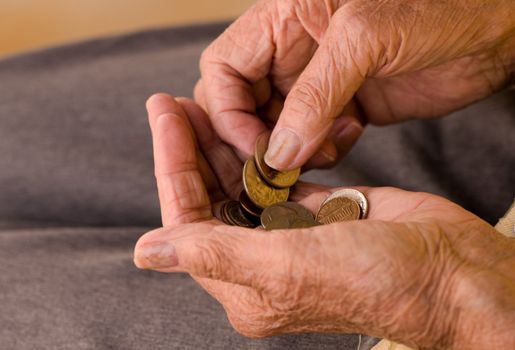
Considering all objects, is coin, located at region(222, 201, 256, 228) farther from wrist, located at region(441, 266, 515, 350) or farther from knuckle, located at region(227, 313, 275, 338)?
wrist, located at region(441, 266, 515, 350)

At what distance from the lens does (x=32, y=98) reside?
154 centimetres

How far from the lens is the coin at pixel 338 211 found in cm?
98

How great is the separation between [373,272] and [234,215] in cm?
41

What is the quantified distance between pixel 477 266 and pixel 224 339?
432mm

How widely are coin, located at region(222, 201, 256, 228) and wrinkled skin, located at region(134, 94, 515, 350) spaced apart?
0.22 meters

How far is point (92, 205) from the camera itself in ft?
4.65

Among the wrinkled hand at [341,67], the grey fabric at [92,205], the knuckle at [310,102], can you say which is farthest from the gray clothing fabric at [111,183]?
the knuckle at [310,102]

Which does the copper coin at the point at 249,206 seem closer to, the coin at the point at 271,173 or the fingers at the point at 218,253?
the coin at the point at 271,173

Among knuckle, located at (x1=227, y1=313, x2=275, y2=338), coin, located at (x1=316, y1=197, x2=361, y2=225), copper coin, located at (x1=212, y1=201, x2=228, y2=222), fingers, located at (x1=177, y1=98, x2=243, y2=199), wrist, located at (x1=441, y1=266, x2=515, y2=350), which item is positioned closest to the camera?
wrist, located at (x1=441, y1=266, x2=515, y2=350)

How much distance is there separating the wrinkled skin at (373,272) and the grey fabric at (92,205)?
0.18 meters

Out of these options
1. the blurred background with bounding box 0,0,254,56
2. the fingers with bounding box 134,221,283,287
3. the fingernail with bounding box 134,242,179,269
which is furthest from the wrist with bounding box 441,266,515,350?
the blurred background with bounding box 0,0,254,56

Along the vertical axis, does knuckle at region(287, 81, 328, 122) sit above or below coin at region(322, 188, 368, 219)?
above

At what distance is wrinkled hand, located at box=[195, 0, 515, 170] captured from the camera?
100 cm

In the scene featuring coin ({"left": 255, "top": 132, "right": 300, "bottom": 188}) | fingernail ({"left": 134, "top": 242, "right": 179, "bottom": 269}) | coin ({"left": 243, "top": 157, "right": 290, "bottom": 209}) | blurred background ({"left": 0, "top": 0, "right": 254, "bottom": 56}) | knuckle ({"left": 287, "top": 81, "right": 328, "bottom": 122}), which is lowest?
blurred background ({"left": 0, "top": 0, "right": 254, "bottom": 56})
